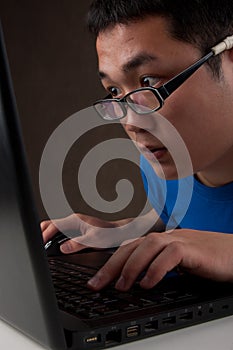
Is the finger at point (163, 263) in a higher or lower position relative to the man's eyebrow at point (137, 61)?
lower

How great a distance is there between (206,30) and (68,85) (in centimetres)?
222

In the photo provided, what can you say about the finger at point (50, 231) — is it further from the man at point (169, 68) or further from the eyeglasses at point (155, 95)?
the eyeglasses at point (155, 95)

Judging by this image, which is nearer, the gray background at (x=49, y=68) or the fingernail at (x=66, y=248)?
the fingernail at (x=66, y=248)

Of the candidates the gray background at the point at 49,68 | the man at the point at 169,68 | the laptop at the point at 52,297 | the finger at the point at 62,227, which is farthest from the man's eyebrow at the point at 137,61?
the gray background at the point at 49,68

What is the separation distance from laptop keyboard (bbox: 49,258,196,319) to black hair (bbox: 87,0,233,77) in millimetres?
437

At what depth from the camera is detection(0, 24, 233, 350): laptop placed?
1.10 feet

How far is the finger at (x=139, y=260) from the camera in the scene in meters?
0.50

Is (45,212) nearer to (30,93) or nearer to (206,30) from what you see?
(30,93)

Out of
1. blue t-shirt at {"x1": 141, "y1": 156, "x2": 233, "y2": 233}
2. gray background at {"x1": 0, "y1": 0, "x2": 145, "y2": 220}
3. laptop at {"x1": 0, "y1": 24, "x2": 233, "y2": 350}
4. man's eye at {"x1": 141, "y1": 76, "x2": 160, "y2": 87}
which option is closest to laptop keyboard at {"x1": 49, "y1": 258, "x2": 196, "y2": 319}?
laptop at {"x1": 0, "y1": 24, "x2": 233, "y2": 350}

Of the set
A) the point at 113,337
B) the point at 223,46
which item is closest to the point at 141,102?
the point at 223,46

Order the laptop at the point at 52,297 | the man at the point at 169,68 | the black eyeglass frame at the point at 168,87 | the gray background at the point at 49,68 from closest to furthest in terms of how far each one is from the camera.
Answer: the laptop at the point at 52,297 → the black eyeglass frame at the point at 168,87 → the man at the point at 169,68 → the gray background at the point at 49,68

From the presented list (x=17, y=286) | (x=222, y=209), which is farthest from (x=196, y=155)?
(x=17, y=286)

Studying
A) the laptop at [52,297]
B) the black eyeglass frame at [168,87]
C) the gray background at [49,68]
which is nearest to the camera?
the laptop at [52,297]

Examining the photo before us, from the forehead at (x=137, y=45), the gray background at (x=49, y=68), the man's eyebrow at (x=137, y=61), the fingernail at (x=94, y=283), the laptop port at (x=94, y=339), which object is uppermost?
the gray background at (x=49, y=68)
